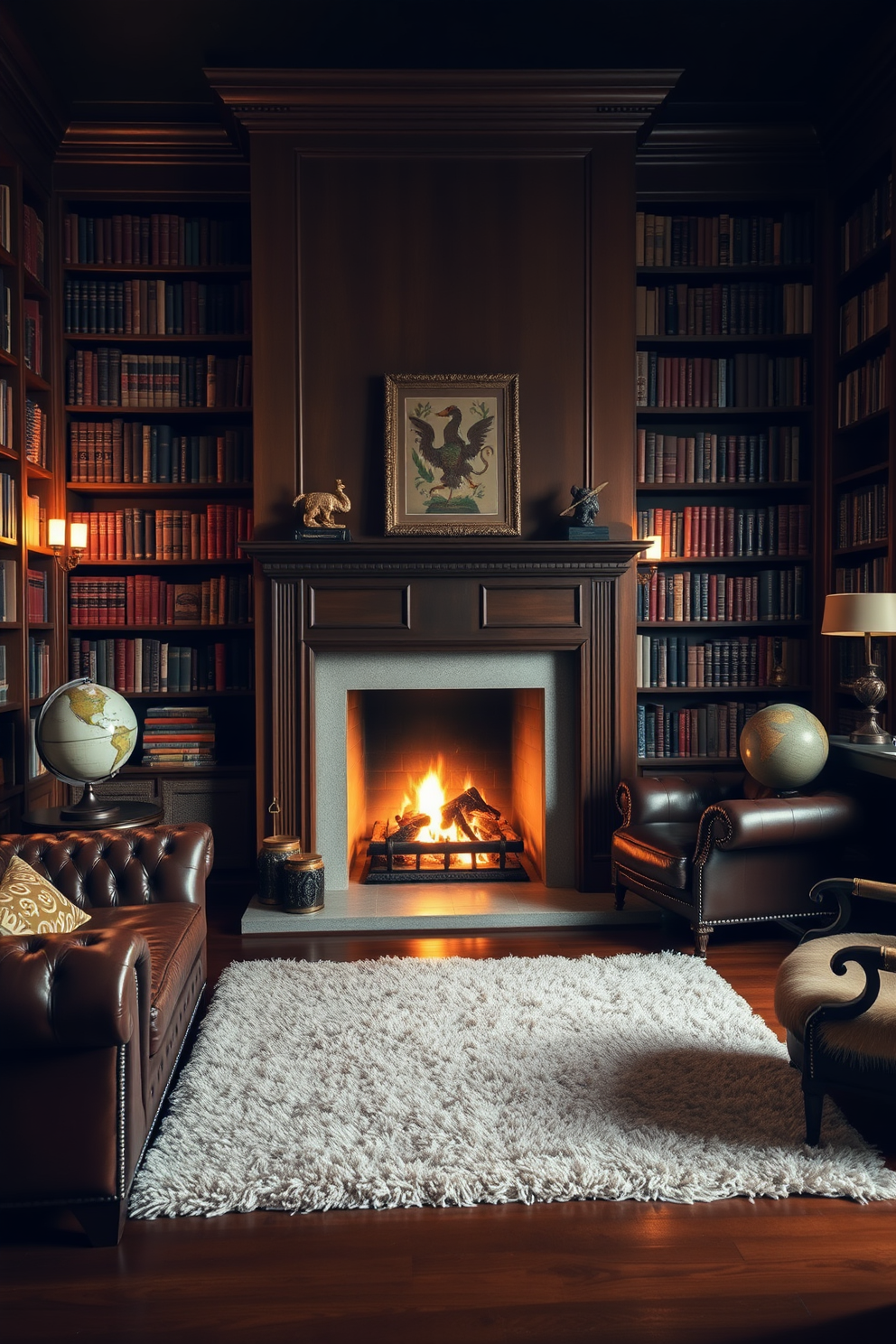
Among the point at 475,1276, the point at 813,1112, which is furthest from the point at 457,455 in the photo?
the point at 475,1276

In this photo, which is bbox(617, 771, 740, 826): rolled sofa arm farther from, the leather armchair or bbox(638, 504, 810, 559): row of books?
Result: the leather armchair

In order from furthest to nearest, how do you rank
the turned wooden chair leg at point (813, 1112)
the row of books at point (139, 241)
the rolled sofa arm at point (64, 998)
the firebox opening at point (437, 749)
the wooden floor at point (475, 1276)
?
1. the firebox opening at point (437, 749)
2. the row of books at point (139, 241)
3. the turned wooden chair leg at point (813, 1112)
4. the rolled sofa arm at point (64, 998)
5. the wooden floor at point (475, 1276)

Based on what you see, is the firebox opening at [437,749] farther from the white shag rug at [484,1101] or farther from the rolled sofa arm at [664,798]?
the white shag rug at [484,1101]

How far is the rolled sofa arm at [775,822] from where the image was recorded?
3.89m

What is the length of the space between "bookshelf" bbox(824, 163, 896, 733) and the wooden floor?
291cm

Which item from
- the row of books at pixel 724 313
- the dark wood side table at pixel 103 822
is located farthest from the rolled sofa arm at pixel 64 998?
the row of books at pixel 724 313

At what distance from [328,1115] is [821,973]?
4.47 feet

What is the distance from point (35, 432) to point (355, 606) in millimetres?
1850

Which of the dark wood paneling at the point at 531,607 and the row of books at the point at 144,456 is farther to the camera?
the row of books at the point at 144,456

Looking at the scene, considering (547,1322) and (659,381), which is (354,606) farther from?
(547,1322)

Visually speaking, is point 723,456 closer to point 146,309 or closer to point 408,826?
point 408,826

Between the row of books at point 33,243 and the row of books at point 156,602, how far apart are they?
5.04 feet

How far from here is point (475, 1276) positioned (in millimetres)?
1999

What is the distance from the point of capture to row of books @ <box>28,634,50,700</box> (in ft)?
15.8
